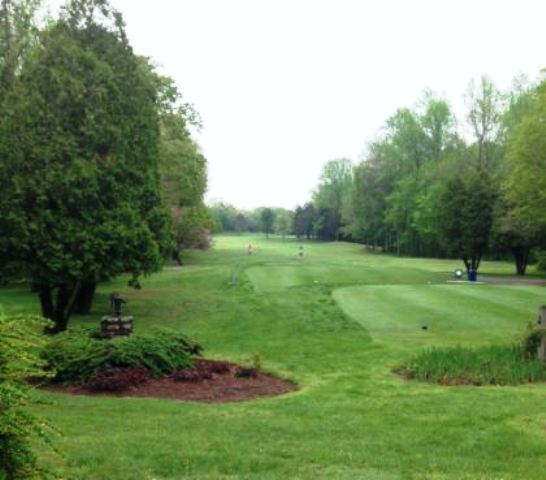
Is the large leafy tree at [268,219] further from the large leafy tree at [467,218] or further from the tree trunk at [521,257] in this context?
Result: the large leafy tree at [467,218]

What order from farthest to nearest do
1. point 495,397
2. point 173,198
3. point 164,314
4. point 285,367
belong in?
1. point 173,198
2. point 164,314
3. point 285,367
4. point 495,397

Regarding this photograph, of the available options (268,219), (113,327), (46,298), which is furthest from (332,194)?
(113,327)

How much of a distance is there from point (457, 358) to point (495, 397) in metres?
2.74

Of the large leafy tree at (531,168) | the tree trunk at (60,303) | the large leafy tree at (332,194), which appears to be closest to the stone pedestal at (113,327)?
the tree trunk at (60,303)

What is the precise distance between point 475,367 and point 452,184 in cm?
3801

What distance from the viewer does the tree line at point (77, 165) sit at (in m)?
17.9

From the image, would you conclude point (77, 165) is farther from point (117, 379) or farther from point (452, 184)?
point (452, 184)

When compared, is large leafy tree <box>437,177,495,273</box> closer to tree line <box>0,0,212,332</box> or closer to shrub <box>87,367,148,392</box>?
tree line <box>0,0,212,332</box>

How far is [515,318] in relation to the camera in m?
21.3

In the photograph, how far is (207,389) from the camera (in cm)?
1150

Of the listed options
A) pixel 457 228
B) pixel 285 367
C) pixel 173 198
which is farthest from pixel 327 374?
pixel 457 228

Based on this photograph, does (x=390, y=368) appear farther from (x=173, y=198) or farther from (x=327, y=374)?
(x=173, y=198)

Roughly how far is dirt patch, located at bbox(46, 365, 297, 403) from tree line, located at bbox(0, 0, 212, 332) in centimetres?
A: 701

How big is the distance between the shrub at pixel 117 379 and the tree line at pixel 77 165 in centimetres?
691
